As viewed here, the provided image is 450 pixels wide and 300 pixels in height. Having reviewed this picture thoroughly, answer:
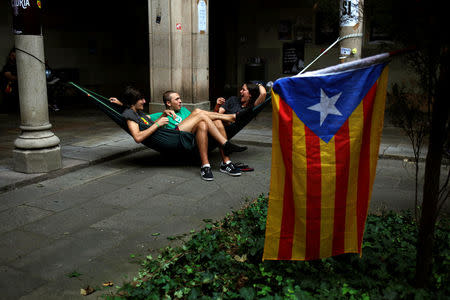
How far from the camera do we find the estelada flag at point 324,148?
2.67 meters

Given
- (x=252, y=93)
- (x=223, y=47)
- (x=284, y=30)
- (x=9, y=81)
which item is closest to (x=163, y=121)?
(x=252, y=93)

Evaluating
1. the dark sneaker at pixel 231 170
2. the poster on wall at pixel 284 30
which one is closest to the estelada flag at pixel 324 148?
the dark sneaker at pixel 231 170

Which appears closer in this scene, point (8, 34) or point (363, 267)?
point (363, 267)

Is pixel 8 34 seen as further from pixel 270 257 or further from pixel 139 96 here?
pixel 270 257

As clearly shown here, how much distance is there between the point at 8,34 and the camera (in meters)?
11.2

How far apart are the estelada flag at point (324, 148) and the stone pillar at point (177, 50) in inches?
265

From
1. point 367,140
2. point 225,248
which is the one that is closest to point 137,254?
point 225,248

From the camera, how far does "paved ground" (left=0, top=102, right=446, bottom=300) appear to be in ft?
10.8

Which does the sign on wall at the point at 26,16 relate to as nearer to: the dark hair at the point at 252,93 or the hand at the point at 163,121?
the hand at the point at 163,121

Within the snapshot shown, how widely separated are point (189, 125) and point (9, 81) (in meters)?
6.85

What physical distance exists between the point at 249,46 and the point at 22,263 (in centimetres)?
→ 1064

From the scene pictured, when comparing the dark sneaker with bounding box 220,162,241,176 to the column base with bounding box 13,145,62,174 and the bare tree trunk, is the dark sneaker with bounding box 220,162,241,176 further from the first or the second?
the bare tree trunk

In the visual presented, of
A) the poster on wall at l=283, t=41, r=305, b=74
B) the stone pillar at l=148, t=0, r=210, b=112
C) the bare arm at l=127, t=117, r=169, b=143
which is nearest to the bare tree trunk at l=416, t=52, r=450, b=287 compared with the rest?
the bare arm at l=127, t=117, r=169, b=143

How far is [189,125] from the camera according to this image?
600 cm
